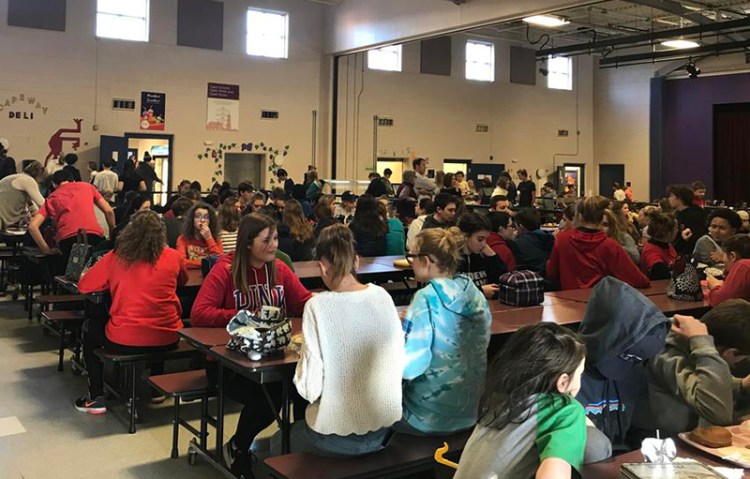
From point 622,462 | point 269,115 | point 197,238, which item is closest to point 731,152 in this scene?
point 269,115

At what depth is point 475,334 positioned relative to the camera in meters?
2.84

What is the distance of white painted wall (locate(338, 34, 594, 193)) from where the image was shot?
17062mm

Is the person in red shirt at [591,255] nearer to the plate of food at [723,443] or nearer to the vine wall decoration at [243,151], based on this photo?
the plate of food at [723,443]

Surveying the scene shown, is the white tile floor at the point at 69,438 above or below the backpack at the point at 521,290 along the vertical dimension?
below

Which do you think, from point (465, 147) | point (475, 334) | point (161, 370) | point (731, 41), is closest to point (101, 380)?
point (161, 370)

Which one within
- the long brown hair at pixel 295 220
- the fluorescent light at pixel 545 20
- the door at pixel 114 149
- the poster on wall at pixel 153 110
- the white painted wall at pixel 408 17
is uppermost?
the white painted wall at pixel 408 17

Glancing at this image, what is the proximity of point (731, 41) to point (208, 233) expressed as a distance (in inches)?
655

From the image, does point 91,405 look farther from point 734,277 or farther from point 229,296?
point 734,277

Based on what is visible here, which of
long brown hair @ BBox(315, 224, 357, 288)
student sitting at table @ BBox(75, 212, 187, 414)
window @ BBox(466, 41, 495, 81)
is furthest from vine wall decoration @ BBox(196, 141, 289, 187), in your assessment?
long brown hair @ BBox(315, 224, 357, 288)

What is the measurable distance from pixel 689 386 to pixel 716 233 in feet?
12.0

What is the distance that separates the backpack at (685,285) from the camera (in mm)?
4336

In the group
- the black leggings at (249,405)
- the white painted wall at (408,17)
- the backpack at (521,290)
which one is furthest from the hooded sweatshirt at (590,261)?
the white painted wall at (408,17)

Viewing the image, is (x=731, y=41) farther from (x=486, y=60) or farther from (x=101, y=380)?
(x=101, y=380)

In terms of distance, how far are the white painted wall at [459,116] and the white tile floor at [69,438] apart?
12.1m
